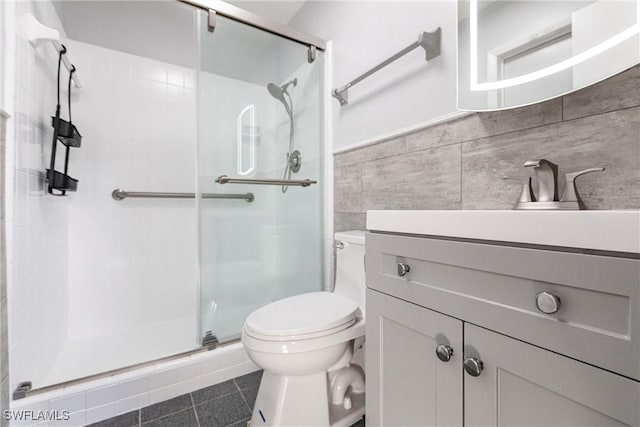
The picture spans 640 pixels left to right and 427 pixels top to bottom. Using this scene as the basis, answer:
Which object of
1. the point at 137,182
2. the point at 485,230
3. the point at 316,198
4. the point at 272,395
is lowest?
the point at 272,395

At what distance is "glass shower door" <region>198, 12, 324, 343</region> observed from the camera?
4.69 feet

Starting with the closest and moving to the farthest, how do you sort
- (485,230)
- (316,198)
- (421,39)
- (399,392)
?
1. (485,230)
2. (399,392)
3. (421,39)
4. (316,198)

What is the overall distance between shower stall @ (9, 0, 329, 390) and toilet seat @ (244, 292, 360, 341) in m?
0.51

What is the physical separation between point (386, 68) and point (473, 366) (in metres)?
1.27

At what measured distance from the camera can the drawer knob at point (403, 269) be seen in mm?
704

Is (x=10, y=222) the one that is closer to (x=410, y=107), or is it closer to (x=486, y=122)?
(x=410, y=107)

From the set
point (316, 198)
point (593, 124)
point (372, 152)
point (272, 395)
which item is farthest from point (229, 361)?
point (593, 124)

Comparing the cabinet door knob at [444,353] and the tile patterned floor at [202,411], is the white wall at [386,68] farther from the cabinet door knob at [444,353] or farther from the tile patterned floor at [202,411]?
the tile patterned floor at [202,411]

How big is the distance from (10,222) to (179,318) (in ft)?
4.04

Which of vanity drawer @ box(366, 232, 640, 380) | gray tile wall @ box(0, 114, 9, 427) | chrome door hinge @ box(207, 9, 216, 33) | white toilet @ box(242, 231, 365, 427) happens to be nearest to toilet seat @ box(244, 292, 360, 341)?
white toilet @ box(242, 231, 365, 427)

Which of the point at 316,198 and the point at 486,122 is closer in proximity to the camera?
the point at 486,122

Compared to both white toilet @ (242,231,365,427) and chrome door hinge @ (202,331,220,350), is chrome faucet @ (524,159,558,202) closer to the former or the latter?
white toilet @ (242,231,365,427)

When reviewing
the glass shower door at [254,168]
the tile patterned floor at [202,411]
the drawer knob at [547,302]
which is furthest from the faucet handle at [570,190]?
the glass shower door at [254,168]

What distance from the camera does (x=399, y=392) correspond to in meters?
0.71
